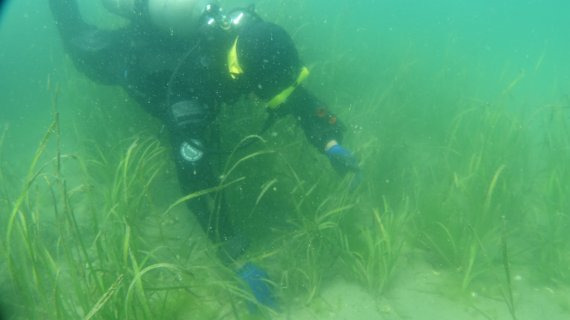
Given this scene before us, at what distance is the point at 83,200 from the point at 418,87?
616cm

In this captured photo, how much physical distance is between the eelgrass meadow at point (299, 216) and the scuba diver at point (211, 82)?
25 centimetres

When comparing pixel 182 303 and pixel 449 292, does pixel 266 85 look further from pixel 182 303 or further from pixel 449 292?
pixel 449 292

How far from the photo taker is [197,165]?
316 centimetres

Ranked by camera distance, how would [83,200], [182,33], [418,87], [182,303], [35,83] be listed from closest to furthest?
[182,303] → [182,33] → [83,200] → [418,87] → [35,83]

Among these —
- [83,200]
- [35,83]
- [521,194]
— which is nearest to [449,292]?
[521,194]

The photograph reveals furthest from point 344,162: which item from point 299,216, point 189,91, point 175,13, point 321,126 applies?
point 175,13

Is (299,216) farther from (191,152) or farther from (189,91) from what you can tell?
(189,91)

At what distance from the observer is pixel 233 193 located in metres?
3.93

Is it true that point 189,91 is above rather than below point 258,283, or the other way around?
above

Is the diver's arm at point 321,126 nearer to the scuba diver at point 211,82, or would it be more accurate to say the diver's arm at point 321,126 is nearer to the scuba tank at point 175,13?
the scuba diver at point 211,82

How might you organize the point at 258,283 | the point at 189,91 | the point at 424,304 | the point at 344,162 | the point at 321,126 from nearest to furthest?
the point at 258,283 → the point at 424,304 → the point at 189,91 → the point at 344,162 → the point at 321,126

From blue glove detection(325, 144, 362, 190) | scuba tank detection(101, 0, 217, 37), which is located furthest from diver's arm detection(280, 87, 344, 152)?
scuba tank detection(101, 0, 217, 37)

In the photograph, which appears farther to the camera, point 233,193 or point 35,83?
point 35,83

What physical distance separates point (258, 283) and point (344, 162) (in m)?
1.31
